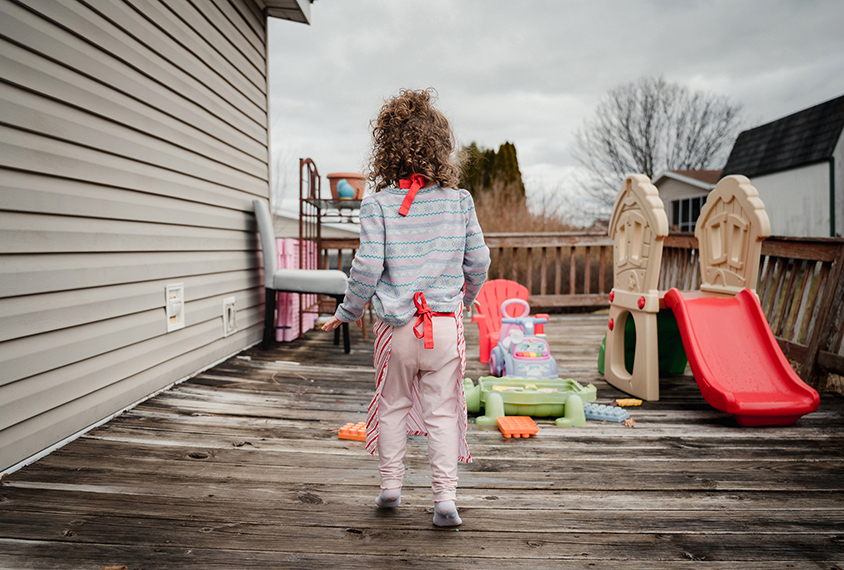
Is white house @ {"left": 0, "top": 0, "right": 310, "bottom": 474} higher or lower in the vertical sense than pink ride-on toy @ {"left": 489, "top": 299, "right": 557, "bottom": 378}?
higher

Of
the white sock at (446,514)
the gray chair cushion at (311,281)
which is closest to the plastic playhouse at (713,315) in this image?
the white sock at (446,514)

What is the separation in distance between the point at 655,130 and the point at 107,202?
2295cm

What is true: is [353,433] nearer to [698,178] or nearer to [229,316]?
[229,316]

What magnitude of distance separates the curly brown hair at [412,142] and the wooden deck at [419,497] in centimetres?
113

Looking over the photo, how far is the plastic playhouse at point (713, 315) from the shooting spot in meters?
2.60

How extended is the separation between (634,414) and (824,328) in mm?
1588

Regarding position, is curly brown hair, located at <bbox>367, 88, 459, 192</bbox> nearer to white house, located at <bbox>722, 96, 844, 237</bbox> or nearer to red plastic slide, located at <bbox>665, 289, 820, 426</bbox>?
red plastic slide, located at <bbox>665, 289, 820, 426</bbox>

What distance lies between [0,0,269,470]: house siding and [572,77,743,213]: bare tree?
19.8 metres

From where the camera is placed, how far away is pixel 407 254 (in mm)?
1599

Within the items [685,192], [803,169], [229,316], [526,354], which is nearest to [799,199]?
[803,169]

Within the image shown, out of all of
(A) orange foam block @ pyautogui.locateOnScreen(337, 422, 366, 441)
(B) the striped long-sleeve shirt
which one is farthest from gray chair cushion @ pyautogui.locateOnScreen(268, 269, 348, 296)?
(B) the striped long-sleeve shirt

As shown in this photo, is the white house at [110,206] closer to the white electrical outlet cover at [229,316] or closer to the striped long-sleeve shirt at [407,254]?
the white electrical outlet cover at [229,316]

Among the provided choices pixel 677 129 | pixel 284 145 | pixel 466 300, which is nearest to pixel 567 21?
pixel 284 145

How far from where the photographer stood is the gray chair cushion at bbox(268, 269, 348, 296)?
169 inches
